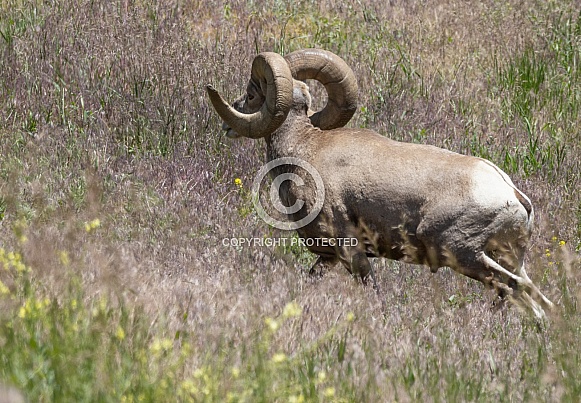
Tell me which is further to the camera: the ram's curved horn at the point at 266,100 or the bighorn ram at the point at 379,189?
the ram's curved horn at the point at 266,100

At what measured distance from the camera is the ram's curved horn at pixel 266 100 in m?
7.25

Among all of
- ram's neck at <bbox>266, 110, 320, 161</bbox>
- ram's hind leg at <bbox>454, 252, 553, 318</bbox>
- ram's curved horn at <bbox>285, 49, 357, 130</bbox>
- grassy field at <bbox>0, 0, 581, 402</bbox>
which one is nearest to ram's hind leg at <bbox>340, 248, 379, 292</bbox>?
grassy field at <bbox>0, 0, 581, 402</bbox>

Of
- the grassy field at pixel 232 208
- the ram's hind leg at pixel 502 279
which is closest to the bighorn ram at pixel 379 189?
the ram's hind leg at pixel 502 279

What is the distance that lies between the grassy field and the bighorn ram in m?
0.30

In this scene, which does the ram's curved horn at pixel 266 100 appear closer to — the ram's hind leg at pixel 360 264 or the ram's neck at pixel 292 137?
the ram's neck at pixel 292 137

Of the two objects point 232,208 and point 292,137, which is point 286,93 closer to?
point 292,137

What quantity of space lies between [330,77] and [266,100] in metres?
0.53

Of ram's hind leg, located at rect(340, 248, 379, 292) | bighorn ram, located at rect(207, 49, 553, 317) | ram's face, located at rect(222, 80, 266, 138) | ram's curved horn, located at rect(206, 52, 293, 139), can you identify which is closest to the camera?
bighorn ram, located at rect(207, 49, 553, 317)

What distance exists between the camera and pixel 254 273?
6648 mm

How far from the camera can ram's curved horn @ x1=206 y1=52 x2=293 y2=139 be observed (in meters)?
7.25

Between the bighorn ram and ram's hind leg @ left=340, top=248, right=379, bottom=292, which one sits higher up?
the bighorn ram

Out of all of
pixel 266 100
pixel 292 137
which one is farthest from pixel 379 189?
pixel 266 100

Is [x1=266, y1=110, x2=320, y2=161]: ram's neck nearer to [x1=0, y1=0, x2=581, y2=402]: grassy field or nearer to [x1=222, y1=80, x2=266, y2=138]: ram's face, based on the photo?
[x1=222, y1=80, x2=266, y2=138]: ram's face

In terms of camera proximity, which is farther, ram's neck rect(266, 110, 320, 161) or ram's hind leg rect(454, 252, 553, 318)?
ram's neck rect(266, 110, 320, 161)
